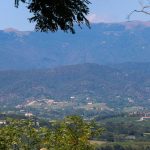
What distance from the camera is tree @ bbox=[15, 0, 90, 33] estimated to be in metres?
6.98

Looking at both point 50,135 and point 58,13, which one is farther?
point 50,135

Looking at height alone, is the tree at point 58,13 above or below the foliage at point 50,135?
above

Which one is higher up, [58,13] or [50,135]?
[58,13]

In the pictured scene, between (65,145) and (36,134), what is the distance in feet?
6.95

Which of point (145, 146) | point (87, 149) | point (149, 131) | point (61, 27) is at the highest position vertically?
point (61, 27)

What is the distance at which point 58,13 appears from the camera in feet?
23.4

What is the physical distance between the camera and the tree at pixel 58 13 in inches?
275

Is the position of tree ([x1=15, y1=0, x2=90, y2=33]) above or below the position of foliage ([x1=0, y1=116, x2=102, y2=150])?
above

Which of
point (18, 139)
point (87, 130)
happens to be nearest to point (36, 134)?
point (18, 139)

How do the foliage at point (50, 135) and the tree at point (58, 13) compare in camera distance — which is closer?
the tree at point (58, 13)

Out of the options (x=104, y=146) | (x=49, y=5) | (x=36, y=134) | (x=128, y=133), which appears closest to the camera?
(x=49, y=5)

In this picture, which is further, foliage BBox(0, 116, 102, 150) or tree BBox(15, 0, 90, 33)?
foliage BBox(0, 116, 102, 150)

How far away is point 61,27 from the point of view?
7398 mm

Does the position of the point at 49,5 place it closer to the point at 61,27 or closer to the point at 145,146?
the point at 61,27
